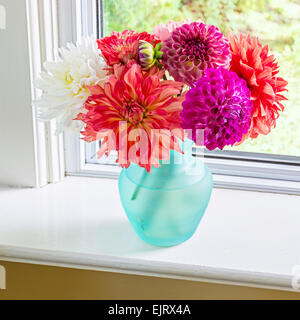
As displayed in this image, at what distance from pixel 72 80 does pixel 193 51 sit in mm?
194

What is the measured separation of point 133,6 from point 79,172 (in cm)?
43

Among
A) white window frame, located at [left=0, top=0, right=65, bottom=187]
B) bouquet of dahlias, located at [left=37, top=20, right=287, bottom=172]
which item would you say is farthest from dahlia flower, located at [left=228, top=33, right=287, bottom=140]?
white window frame, located at [left=0, top=0, right=65, bottom=187]

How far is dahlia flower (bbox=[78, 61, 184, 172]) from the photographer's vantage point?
656mm

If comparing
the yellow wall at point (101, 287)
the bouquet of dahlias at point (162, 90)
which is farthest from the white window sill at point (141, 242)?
the bouquet of dahlias at point (162, 90)

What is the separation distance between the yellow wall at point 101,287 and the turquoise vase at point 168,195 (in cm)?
11

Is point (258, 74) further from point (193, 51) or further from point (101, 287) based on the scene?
point (101, 287)

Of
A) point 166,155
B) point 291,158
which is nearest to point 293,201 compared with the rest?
point 291,158

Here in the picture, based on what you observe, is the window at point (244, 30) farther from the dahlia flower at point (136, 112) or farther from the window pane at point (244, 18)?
the dahlia flower at point (136, 112)

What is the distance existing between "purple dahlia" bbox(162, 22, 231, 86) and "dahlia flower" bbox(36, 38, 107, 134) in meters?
0.11

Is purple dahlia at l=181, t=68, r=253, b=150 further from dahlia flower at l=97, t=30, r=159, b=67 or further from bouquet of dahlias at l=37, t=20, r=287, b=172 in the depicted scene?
dahlia flower at l=97, t=30, r=159, b=67

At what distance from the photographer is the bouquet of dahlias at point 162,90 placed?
0.64 meters
